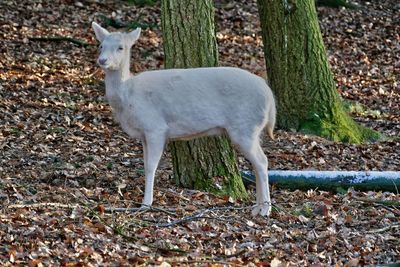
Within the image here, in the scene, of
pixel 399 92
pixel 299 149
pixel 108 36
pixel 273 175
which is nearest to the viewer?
pixel 108 36

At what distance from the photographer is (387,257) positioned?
745cm

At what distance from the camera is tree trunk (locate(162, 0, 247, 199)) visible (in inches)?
358

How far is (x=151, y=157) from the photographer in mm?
8477

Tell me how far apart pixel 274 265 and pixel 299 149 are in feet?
15.6

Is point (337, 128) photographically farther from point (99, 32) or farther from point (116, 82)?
point (99, 32)

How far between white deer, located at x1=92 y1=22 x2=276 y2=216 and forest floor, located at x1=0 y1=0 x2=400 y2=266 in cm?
56

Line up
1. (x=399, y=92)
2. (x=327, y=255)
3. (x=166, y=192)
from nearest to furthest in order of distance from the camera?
(x=327, y=255)
(x=166, y=192)
(x=399, y=92)

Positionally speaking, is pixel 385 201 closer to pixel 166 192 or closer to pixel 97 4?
pixel 166 192

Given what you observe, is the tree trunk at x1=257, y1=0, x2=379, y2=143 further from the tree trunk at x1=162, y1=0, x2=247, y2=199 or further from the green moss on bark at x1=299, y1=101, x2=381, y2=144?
the tree trunk at x1=162, y1=0, x2=247, y2=199

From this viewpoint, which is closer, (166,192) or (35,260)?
(35,260)

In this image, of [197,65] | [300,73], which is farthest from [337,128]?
[197,65]

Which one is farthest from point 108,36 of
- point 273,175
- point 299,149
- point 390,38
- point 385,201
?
point 390,38

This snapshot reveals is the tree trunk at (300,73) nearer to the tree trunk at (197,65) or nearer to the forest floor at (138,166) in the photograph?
the forest floor at (138,166)

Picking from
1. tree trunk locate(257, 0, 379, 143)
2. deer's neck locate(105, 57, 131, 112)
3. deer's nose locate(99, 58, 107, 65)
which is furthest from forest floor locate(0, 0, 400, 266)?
deer's nose locate(99, 58, 107, 65)
